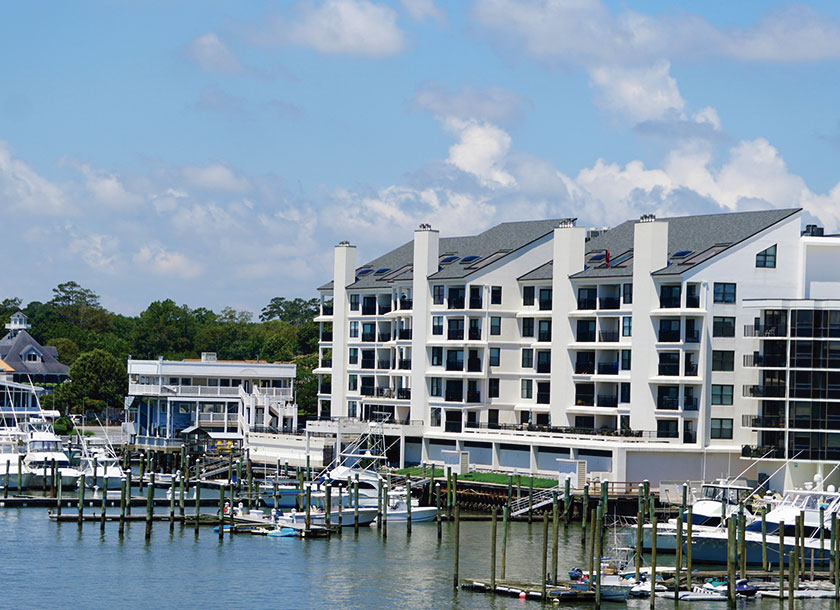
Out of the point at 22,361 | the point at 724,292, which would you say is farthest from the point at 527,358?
the point at 22,361

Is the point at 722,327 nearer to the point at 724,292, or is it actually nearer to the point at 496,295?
the point at 724,292

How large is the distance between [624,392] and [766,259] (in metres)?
11.4

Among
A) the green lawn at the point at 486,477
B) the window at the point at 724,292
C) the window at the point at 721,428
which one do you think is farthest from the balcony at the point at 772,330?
the green lawn at the point at 486,477

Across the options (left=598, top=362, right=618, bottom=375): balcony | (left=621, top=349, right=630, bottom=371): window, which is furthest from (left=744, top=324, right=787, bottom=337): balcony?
(left=598, top=362, right=618, bottom=375): balcony

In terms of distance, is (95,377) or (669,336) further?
(95,377)

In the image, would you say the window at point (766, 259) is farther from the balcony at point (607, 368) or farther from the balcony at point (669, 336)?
the balcony at point (607, 368)

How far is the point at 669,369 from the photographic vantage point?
8900cm

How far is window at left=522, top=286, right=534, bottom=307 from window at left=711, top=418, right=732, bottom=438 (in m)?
16.5

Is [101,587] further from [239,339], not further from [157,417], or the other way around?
[239,339]

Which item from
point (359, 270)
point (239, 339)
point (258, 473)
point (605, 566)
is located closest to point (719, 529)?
point (605, 566)

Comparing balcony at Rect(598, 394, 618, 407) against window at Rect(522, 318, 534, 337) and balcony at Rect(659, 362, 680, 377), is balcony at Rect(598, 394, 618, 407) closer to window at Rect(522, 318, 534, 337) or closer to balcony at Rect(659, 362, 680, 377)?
balcony at Rect(659, 362, 680, 377)

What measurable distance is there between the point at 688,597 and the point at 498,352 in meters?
41.5

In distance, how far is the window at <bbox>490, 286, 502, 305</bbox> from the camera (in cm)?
9944

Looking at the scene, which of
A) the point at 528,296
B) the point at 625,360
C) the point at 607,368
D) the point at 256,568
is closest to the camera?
the point at 256,568
